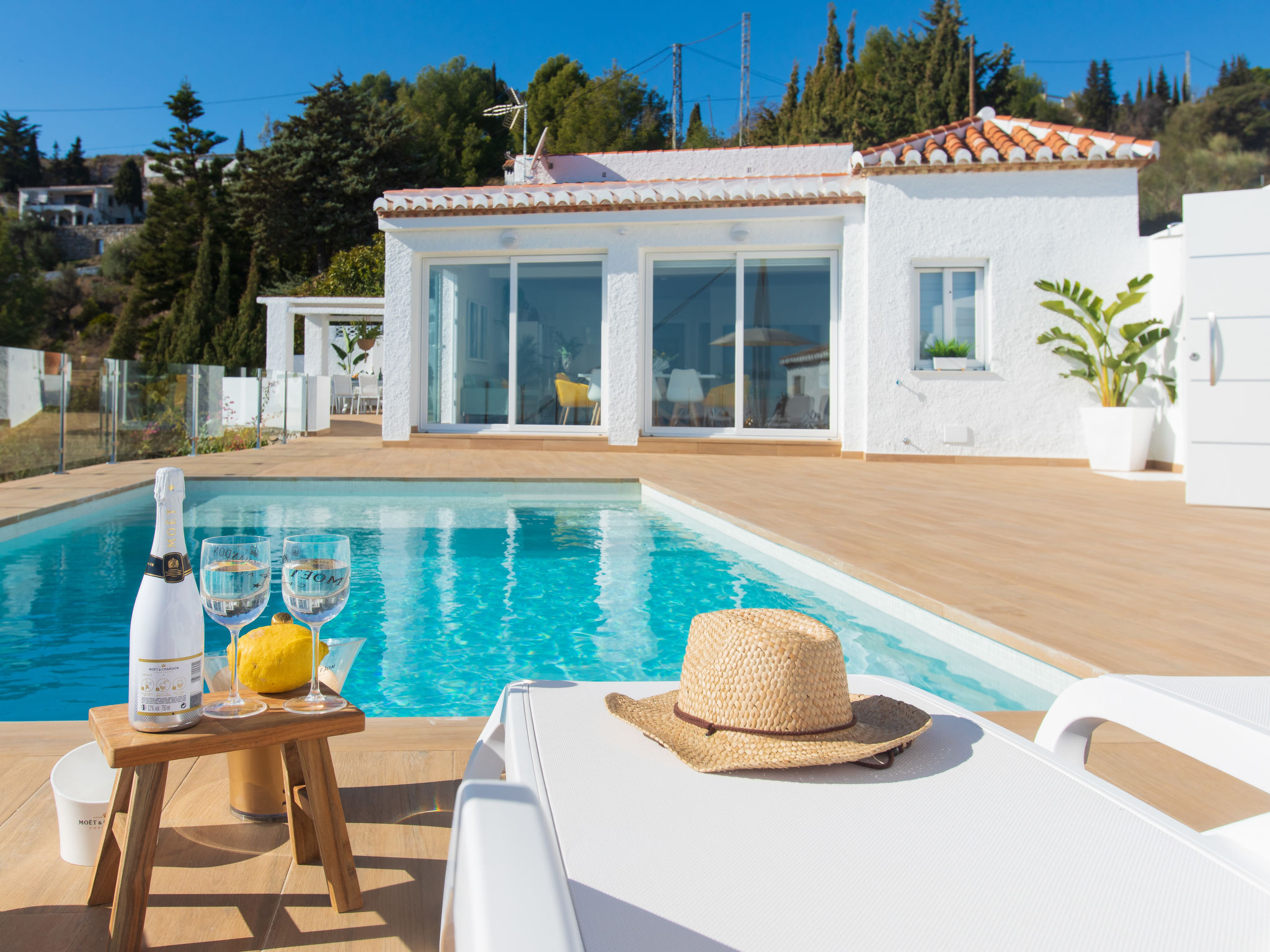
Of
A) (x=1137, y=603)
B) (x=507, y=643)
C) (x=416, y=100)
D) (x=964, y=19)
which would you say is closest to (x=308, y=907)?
(x=507, y=643)

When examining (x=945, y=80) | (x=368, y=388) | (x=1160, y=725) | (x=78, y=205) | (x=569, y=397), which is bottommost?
(x=1160, y=725)

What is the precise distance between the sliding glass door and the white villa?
25mm

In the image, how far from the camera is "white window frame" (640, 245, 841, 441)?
414 inches

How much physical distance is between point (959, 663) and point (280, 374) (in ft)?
39.9

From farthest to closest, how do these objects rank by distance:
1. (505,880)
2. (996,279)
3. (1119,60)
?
(1119,60) < (996,279) < (505,880)

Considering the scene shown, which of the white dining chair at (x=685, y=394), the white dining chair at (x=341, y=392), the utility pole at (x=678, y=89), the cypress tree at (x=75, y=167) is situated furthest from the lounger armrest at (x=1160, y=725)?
the cypress tree at (x=75, y=167)

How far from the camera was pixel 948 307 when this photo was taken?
9844 mm

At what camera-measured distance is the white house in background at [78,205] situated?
56.4m

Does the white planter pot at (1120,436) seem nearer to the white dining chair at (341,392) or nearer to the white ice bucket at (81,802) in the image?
the white ice bucket at (81,802)

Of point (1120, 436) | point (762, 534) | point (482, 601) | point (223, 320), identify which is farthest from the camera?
point (223, 320)

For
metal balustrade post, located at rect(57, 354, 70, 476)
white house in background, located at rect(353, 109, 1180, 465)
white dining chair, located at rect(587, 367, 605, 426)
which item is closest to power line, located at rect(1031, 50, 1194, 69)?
white house in background, located at rect(353, 109, 1180, 465)

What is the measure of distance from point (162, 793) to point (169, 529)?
379 millimetres

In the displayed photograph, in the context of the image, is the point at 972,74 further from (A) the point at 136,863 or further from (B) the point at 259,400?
(A) the point at 136,863

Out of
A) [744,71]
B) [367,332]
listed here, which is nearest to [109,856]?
[367,332]
